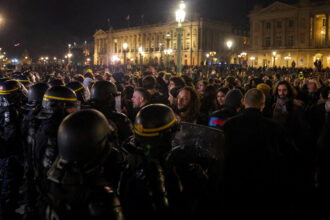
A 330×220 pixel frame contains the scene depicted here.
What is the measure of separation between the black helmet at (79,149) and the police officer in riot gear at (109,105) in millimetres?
1779

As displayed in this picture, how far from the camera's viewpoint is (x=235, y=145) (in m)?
3.57

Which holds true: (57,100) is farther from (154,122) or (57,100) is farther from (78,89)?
(78,89)

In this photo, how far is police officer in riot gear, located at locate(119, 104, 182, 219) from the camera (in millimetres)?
2102

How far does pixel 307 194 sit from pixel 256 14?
234 feet

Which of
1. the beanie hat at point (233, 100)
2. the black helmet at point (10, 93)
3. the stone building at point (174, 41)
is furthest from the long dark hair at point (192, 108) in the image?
the stone building at point (174, 41)

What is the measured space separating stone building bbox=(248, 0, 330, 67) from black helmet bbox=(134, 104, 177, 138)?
208 feet

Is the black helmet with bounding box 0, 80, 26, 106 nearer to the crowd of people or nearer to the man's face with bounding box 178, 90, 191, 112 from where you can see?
the crowd of people

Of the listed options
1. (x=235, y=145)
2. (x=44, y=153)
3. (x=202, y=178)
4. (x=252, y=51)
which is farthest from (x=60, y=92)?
(x=252, y=51)

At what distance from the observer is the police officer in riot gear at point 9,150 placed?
4430mm

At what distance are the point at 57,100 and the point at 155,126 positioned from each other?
1.34 meters

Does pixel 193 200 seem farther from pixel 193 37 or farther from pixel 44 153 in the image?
pixel 193 37

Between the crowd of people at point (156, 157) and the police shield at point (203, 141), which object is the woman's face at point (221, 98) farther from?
the police shield at point (203, 141)

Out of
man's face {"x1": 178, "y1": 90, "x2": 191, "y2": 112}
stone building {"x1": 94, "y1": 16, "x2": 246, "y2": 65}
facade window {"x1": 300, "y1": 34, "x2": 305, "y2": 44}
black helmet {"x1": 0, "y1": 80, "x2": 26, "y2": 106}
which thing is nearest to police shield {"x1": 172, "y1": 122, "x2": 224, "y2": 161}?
man's face {"x1": 178, "y1": 90, "x2": 191, "y2": 112}

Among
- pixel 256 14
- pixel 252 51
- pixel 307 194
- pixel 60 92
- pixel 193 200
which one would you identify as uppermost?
pixel 256 14
